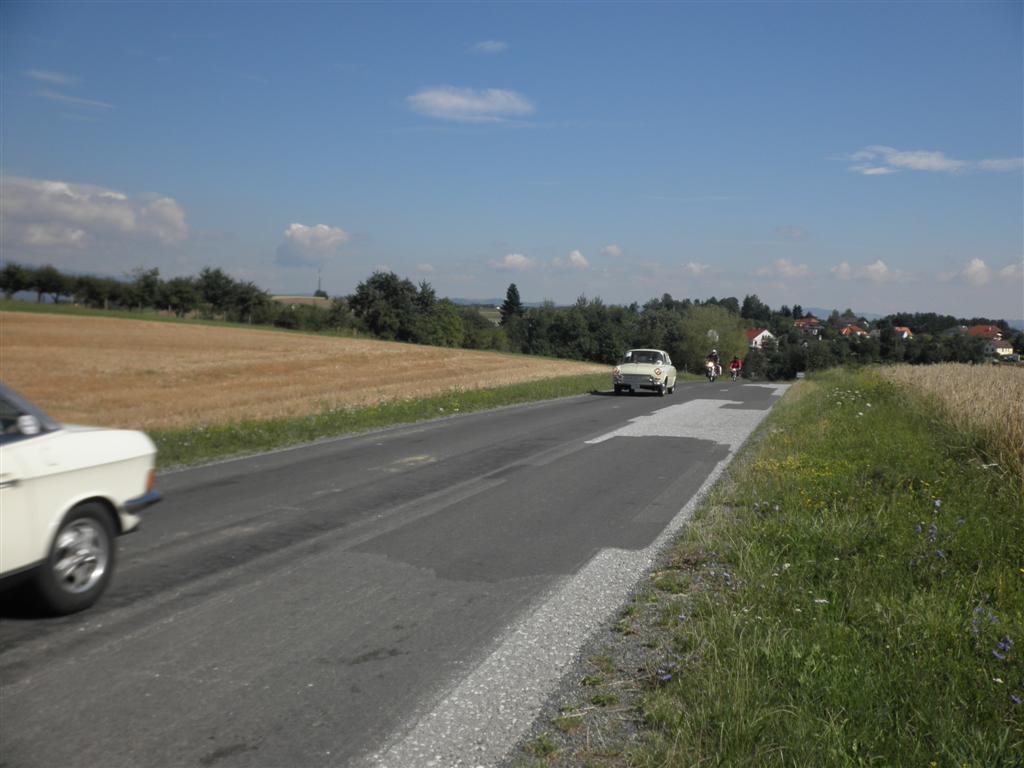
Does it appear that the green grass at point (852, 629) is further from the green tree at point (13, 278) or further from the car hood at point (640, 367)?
the green tree at point (13, 278)

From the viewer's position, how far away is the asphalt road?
11.5ft

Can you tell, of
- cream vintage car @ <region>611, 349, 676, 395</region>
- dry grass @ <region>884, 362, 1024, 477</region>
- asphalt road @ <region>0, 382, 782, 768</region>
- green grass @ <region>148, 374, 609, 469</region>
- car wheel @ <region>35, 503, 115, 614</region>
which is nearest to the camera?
asphalt road @ <region>0, 382, 782, 768</region>

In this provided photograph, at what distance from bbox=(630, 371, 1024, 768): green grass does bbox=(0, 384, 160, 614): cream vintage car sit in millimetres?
3669

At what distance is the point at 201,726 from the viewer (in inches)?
141

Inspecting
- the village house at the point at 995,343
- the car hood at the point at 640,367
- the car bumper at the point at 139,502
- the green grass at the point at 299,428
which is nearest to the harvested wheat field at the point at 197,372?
the green grass at the point at 299,428

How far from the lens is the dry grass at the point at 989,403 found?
8477 mm

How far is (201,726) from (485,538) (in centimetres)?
378

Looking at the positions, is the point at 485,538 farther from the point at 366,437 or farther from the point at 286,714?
the point at 366,437

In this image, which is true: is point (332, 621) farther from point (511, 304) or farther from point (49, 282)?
point (511, 304)

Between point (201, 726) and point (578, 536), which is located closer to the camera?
point (201, 726)

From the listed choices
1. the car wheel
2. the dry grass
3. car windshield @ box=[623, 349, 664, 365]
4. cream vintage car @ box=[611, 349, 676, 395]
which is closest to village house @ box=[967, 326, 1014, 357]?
the dry grass

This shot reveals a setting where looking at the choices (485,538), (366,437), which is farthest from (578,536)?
(366,437)

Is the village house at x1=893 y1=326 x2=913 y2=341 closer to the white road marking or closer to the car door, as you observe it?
the white road marking

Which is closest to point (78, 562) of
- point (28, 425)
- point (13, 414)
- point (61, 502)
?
point (61, 502)
